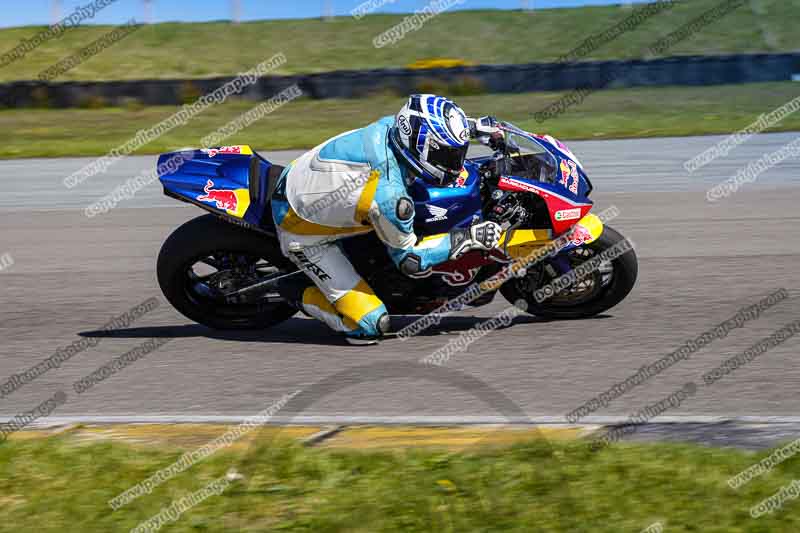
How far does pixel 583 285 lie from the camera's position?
24.0ft

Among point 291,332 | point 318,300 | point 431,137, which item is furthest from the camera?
point 291,332

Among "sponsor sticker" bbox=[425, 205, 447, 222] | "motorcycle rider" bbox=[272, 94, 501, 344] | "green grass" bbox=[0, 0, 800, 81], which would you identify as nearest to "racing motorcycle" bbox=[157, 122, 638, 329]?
"sponsor sticker" bbox=[425, 205, 447, 222]

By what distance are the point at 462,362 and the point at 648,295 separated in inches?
79.0

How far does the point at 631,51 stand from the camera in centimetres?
3312

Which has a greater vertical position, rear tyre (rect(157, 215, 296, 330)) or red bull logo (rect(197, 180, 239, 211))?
red bull logo (rect(197, 180, 239, 211))

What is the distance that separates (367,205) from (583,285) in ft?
5.41

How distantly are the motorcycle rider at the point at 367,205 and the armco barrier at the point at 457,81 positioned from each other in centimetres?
1741

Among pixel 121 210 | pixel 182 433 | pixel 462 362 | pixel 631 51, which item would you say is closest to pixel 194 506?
pixel 182 433

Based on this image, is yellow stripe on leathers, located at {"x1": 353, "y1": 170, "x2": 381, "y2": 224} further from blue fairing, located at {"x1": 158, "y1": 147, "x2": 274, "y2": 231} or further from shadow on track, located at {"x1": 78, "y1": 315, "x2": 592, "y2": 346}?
shadow on track, located at {"x1": 78, "y1": 315, "x2": 592, "y2": 346}

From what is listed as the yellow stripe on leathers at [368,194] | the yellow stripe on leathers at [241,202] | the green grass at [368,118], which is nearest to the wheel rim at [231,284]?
the yellow stripe on leathers at [241,202]

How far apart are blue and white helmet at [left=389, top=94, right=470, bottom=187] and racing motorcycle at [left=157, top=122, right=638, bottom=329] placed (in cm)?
27

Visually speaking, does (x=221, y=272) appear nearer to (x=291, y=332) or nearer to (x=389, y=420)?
(x=291, y=332)

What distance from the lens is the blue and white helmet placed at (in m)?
6.48

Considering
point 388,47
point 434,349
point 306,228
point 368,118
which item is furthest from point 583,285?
point 388,47
